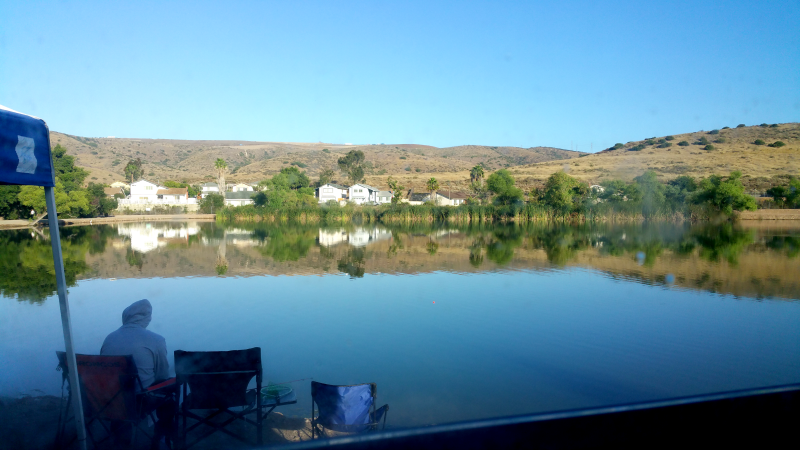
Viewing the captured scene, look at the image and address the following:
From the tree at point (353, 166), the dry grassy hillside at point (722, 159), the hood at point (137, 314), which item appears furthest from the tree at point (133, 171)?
the hood at point (137, 314)

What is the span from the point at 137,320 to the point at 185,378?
779 mm

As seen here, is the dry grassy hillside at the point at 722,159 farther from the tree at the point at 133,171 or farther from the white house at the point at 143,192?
the tree at the point at 133,171

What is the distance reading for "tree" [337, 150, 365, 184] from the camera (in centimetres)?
8862

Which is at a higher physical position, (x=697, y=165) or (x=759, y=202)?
(x=697, y=165)

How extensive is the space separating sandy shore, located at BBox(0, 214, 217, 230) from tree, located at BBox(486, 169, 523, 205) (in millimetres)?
27191

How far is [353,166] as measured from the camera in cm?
9119

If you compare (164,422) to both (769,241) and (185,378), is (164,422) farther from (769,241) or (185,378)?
(769,241)

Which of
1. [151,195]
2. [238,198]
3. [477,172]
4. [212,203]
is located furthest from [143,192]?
[477,172]

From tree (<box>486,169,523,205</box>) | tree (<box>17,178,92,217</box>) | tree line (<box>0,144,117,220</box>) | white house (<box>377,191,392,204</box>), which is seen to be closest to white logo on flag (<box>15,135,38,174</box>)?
tree line (<box>0,144,117,220</box>)

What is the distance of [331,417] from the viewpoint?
13.5 feet

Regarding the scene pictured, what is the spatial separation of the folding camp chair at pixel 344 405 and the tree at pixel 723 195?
42791mm

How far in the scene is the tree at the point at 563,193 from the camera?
43.9m

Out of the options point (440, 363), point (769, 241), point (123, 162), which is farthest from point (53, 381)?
point (123, 162)

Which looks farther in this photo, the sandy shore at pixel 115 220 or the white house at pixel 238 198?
the white house at pixel 238 198
